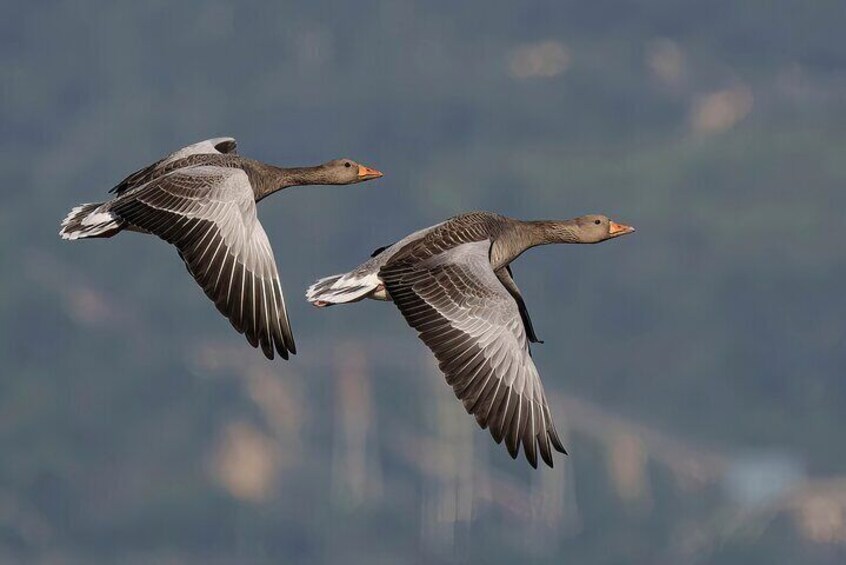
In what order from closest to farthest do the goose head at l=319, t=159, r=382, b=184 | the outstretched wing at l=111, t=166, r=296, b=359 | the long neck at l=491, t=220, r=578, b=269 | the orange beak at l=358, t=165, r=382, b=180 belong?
the outstretched wing at l=111, t=166, r=296, b=359
the long neck at l=491, t=220, r=578, b=269
the orange beak at l=358, t=165, r=382, b=180
the goose head at l=319, t=159, r=382, b=184

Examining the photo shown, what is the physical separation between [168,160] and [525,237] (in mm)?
7694

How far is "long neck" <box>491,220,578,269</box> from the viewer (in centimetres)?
4506

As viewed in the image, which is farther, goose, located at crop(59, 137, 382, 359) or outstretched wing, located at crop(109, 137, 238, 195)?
outstretched wing, located at crop(109, 137, 238, 195)

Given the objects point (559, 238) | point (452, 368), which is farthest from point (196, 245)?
point (559, 238)

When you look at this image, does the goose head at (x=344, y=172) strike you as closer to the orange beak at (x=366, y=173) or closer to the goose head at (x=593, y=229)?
the orange beak at (x=366, y=173)

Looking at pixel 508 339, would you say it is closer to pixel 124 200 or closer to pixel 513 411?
pixel 513 411

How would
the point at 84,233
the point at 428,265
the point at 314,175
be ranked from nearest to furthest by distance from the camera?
the point at 428,265 < the point at 84,233 < the point at 314,175

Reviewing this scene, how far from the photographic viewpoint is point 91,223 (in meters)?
45.3

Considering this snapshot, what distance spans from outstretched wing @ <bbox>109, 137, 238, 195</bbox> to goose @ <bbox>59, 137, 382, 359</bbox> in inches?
2.7

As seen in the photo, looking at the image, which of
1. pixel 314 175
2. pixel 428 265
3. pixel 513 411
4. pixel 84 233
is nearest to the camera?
pixel 513 411

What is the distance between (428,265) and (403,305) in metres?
1.57

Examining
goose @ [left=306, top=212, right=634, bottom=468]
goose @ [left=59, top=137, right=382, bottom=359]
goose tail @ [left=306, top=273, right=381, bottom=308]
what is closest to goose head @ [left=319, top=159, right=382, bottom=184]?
goose @ [left=59, top=137, right=382, bottom=359]

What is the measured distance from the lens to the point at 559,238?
47.6 metres

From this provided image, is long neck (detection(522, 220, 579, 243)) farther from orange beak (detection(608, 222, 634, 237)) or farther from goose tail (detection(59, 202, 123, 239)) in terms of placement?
goose tail (detection(59, 202, 123, 239))
